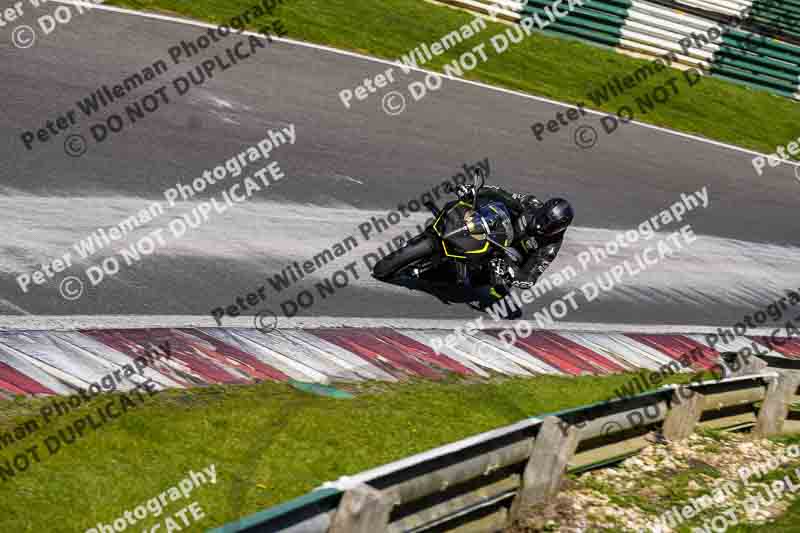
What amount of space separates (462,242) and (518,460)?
147 inches

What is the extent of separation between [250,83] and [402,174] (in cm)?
281

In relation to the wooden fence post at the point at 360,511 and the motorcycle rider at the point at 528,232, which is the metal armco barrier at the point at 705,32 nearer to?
the motorcycle rider at the point at 528,232

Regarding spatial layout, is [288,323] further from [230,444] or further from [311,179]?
[311,179]

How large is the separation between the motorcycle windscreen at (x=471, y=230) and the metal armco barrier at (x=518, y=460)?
8.60 ft

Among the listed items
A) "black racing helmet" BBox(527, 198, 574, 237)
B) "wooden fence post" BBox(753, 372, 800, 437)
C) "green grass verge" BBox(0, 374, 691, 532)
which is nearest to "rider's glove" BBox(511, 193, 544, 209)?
"black racing helmet" BBox(527, 198, 574, 237)

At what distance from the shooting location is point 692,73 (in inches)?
920

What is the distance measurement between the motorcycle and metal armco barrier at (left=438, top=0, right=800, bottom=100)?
454 inches

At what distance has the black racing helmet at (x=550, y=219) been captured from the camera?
433 inches

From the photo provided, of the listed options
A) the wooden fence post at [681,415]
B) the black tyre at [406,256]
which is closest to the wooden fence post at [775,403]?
the wooden fence post at [681,415]


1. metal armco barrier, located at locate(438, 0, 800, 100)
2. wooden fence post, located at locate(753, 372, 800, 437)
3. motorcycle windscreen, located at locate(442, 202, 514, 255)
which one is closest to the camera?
wooden fence post, located at locate(753, 372, 800, 437)

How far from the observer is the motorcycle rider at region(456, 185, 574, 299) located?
1101 centimetres

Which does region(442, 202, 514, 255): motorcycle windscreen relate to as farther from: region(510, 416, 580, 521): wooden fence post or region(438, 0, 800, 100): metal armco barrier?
region(438, 0, 800, 100): metal armco barrier

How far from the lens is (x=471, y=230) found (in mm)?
10734

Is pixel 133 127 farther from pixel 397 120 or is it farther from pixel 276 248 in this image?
pixel 397 120
